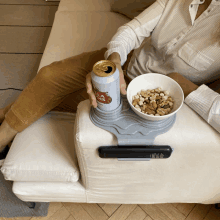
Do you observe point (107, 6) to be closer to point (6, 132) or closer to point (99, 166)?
point (6, 132)

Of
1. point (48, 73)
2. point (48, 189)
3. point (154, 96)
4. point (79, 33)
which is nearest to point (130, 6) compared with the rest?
point (79, 33)

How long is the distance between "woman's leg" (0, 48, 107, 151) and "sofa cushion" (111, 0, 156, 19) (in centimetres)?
64

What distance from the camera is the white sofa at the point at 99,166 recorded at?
659 mm

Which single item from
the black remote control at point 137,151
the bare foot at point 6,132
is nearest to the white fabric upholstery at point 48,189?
the bare foot at point 6,132

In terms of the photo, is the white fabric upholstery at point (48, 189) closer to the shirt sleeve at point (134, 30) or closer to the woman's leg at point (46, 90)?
the woman's leg at point (46, 90)

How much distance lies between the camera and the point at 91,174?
805mm

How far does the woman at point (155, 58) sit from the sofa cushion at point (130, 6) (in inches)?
18.9

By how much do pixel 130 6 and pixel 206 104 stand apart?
1.03 meters

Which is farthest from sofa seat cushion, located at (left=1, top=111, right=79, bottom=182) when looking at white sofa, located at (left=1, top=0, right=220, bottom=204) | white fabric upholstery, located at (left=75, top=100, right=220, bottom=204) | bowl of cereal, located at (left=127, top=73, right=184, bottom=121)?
bowl of cereal, located at (left=127, top=73, right=184, bottom=121)

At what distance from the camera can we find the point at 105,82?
539mm

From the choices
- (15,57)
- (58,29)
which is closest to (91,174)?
(58,29)

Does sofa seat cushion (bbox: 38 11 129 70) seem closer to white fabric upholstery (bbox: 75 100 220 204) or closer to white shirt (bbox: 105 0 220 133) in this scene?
white shirt (bbox: 105 0 220 133)

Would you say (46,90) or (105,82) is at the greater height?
(105,82)

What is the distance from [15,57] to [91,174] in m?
1.51
